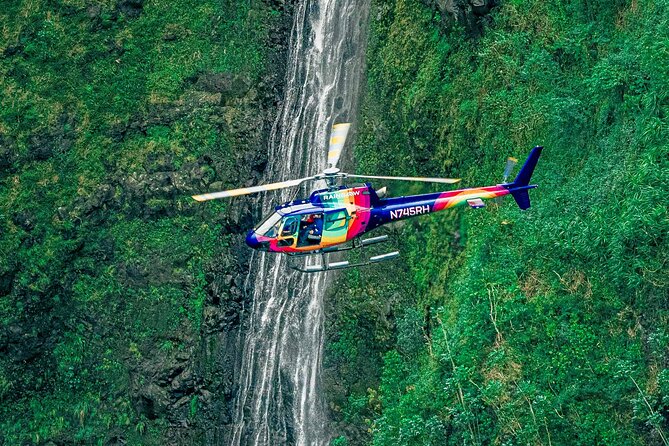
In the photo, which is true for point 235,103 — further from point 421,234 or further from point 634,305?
point 634,305

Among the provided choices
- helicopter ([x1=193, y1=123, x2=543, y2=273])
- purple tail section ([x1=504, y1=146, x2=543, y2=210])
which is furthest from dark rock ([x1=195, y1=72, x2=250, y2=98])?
purple tail section ([x1=504, y1=146, x2=543, y2=210])

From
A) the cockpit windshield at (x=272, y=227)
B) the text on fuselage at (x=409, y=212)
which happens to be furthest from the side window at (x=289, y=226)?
the text on fuselage at (x=409, y=212)

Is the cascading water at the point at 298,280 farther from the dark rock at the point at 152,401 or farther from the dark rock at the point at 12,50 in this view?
the dark rock at the point at 12,50

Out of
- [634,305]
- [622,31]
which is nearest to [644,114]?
[622,31]

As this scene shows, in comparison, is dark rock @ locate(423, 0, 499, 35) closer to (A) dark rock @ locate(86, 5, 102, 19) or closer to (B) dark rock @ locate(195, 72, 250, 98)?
(B) dark rock @ locate(195, 72, 250, 98)

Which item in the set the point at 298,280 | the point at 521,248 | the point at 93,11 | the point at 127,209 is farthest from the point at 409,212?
the point at 93,11

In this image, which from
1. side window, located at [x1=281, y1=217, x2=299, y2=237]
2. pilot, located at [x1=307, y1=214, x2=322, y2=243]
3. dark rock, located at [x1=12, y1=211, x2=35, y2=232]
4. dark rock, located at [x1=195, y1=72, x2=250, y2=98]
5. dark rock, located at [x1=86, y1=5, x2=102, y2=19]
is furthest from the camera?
dark rock, located at [x1=86, y1=5, x2=102, y2=19]
